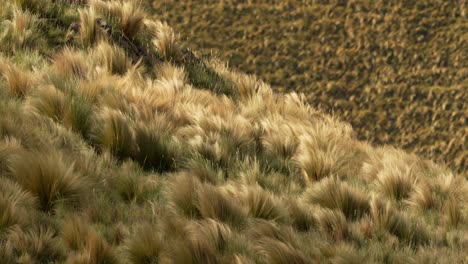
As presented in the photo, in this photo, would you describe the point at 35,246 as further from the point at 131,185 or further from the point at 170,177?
the point at 170,177

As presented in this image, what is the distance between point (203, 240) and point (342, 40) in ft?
110

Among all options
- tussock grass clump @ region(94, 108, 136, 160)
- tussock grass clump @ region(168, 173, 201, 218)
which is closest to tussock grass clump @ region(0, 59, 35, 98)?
tussock grass clump @ region(94, 108, 136, 160)

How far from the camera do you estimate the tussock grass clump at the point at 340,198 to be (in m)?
4.24

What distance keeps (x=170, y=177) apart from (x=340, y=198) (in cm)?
104

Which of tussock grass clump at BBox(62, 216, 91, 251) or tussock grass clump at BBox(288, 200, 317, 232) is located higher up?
tussock grass clump at BBox(62, 216, 91, 251)

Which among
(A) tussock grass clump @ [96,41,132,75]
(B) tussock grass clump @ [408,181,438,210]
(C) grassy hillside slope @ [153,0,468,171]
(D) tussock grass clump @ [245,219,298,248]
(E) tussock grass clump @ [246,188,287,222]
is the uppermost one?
(D) tussock grass clump @ [245,219,298,248]

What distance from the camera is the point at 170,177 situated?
4.12 m

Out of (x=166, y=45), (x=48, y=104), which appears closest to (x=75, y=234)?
(x=48, y=104)

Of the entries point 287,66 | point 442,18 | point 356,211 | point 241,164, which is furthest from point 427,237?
point 442,18

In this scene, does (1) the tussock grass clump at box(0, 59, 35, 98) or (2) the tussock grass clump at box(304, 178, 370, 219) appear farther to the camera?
(1) the tussock grass clump at box(0, 59, 35, 98)

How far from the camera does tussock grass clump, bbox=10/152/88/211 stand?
347 cm

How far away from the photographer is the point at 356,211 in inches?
167

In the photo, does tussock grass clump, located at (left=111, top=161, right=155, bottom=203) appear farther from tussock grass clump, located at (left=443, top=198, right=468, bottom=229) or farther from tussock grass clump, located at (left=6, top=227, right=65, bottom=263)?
tussock grass clump, located at (left=443, top=198, right=468, bottom=229)

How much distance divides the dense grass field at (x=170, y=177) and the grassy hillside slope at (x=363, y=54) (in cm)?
2419
